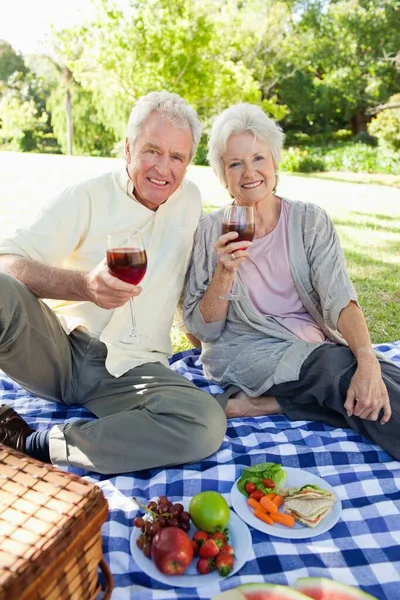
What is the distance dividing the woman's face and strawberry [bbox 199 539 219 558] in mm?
1894

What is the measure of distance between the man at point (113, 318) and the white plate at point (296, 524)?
39 centimetres

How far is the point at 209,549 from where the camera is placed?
1942 millimetres

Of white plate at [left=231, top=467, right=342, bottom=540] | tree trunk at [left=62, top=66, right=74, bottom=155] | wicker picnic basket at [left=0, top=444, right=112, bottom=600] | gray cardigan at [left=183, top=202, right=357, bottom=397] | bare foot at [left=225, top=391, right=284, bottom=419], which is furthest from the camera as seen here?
tree trunk at [left=62, top=66, right=74, bottom=155]

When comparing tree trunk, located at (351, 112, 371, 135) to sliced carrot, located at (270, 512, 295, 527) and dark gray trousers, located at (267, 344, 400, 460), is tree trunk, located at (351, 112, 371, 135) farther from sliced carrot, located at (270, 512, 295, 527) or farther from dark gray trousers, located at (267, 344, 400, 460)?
sliced carrot, located at (270, 512, 295, 527)

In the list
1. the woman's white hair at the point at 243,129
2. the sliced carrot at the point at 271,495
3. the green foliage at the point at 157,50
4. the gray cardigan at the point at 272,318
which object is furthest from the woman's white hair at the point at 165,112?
the green foliage at the point at 157,50

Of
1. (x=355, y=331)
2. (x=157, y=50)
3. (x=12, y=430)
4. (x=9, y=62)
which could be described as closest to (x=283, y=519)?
(x=355, y=331)

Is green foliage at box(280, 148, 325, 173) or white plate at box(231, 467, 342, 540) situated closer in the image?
white plate at box(231, 467, 342, 540)

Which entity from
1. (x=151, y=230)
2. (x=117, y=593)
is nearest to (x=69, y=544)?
(x=117, y=593)

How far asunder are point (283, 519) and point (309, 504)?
0.14 meters

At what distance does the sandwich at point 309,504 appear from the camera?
2.24 metres

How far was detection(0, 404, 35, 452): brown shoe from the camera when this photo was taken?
266 centimetres

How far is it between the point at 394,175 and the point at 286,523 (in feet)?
70.2

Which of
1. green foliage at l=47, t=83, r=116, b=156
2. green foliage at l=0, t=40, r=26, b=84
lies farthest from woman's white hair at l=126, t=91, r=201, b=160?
green foliage at l=0, t=40, r=26, b=84

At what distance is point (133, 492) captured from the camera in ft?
8.13
